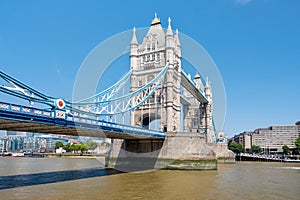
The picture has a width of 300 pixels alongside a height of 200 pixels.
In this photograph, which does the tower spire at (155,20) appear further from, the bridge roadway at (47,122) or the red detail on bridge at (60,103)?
the red detail on bridge at (60,103)

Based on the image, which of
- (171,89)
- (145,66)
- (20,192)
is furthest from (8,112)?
(145,66)

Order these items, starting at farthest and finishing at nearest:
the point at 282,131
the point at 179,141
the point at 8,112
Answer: the point at 282,131 → the point at 179,141 → the point at 8,112

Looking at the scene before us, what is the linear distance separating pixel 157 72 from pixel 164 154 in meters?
12.2

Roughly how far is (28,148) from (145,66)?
101 metres

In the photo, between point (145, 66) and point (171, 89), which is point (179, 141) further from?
point (145, 66)

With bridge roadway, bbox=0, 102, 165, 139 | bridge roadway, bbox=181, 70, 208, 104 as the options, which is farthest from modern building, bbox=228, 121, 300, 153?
bridge roadway, bbox=0, 102, 165, 139

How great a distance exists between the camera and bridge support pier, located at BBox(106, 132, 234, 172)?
92.2 feet

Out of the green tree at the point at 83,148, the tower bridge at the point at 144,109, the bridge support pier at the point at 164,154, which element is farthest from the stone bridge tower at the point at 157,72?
the green tree at the point at 83,148

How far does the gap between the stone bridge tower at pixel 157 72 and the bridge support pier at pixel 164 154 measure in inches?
204

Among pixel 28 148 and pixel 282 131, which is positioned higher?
pixel 282 131

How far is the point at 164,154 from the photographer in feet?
95.2

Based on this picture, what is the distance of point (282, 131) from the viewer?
374 feet

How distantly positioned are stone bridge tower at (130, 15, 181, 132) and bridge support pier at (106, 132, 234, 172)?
5.18 metres

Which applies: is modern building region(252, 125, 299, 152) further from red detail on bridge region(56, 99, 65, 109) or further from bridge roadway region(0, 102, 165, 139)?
red detail on bridge region(56, 99, 65, 109)
